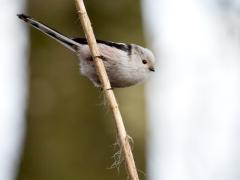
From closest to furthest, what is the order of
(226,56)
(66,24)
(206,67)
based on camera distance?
(226,56) < (206,67) < (66,24)

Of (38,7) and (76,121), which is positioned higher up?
(38,7)

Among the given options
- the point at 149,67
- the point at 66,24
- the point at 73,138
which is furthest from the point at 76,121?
the point at 149,67

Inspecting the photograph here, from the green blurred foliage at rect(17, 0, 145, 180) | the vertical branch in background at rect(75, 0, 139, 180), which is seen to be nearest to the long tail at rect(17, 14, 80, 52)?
the vertical branch in background at rect(75, 0, 139, 180)

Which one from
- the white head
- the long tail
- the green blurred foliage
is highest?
the long tail

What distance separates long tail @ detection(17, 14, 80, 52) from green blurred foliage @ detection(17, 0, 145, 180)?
118 cm

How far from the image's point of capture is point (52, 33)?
9.41ft

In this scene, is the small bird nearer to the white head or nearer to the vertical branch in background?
→ the white head

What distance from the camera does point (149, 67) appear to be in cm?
355

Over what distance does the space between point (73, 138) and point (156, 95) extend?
0.77 meters

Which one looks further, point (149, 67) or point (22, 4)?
point (22, 4)

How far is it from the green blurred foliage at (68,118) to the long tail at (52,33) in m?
1.18

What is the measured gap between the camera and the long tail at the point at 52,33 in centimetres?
264

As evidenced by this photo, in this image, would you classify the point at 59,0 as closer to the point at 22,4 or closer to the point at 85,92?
the point at 22,4

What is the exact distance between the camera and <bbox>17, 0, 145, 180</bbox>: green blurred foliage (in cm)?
432
